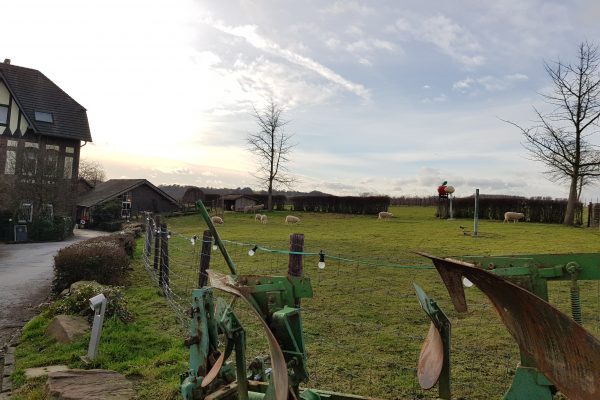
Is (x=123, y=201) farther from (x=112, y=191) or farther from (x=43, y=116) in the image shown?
(x=43, y=116)

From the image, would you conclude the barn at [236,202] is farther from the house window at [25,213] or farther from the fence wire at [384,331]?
the fence wire at [384,331]

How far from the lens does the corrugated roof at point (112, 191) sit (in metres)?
38.9

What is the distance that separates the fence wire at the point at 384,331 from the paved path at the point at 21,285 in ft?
7.97

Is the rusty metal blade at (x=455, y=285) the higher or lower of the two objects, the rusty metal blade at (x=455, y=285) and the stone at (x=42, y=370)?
the higher

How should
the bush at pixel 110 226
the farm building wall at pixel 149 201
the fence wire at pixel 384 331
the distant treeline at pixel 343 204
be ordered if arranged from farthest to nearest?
the distant treeline at pixel 343 204 < the farm building wall at pixel 149 201 < the bush at pixel 110 226 < the fence wire at pixel 384 331

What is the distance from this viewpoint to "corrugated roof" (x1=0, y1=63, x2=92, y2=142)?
1331 inches

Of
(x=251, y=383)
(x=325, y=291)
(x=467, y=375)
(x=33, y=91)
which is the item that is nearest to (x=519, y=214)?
(x=325, y=291)

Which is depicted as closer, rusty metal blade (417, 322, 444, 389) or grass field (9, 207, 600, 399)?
rusty metal blade (417, 322, 444, 389)

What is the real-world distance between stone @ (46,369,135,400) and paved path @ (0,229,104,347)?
245cm

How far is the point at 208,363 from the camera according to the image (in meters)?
3.16

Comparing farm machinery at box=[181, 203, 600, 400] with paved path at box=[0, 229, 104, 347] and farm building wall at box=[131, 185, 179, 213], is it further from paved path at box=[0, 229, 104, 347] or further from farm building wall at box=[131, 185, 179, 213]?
farm building wall at box=[131, 185, 179, 213]

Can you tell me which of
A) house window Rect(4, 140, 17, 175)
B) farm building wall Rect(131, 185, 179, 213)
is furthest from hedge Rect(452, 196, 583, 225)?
house window Rect(4, 140, 17, 175)

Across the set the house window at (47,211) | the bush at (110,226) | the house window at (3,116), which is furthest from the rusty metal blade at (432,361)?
the house window at (3,116)

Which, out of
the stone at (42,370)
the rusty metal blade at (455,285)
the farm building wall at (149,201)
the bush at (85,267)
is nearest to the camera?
the rusty metal blade at (455,285)
